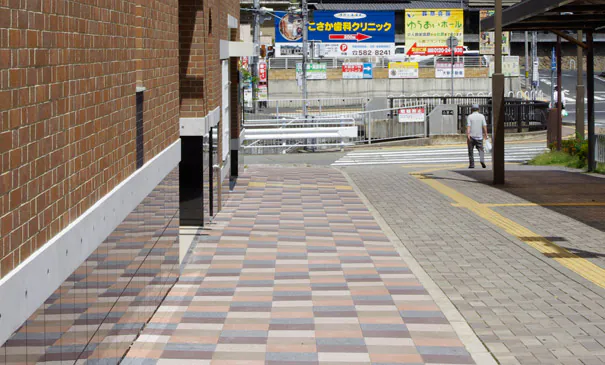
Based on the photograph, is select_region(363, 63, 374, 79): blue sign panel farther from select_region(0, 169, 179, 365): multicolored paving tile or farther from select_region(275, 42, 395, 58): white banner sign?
select_region(0, 169, 179, 365): multicolored paving tile

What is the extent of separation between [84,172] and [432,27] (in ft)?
220

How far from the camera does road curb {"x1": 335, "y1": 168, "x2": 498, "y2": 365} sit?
7512 mm

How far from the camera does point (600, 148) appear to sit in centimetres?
2264

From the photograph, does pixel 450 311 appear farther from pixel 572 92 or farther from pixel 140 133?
pixel 572 92

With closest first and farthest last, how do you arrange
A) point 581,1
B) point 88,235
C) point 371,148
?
point 88,235 < point 581,1 < point 371,148

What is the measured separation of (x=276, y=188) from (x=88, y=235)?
13817mm

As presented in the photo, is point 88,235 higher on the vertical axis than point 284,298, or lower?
higher

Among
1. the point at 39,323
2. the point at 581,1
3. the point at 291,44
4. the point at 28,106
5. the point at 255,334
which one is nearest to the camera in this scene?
the point at 28,106

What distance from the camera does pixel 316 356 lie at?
7.61m

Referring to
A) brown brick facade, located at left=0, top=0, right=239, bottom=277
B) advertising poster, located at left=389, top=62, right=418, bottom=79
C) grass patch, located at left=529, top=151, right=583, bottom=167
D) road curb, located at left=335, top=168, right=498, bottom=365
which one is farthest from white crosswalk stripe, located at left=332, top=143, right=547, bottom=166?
advertising poster, located at left=389, top=62, right=418, bottom=79

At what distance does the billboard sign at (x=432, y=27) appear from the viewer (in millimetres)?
70688

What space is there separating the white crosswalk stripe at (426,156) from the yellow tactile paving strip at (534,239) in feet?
28.1

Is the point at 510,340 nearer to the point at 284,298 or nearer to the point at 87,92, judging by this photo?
the point at 284,298

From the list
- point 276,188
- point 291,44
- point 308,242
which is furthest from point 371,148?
point 291,44
